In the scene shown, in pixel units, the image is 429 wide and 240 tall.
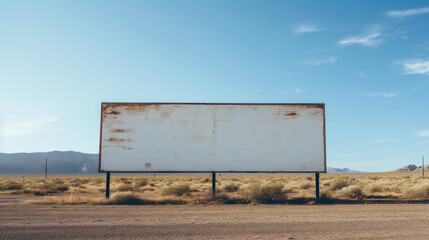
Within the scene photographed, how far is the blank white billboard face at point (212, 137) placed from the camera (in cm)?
1680

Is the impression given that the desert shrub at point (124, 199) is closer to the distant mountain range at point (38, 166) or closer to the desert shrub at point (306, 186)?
the desert shrub at point (306, 186)

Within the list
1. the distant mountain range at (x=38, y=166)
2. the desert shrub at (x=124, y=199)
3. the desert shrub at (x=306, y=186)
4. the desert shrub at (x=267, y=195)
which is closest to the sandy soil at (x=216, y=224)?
the desert shrub at (x=124, y=199)

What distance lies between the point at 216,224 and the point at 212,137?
7542 mm

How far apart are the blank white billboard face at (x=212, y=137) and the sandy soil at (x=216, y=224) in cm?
408

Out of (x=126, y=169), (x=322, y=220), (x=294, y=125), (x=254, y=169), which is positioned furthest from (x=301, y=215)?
(x=126, y=169)

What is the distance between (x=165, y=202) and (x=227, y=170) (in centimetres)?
342

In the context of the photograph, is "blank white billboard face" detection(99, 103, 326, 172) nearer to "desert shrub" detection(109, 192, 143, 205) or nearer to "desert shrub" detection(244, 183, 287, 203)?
"desert shrub" detection(244, 183, 287, 203)

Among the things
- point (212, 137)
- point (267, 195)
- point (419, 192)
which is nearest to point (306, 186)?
point (419, 192)

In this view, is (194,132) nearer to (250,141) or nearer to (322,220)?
(250,141)

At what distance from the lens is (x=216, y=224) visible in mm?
9719

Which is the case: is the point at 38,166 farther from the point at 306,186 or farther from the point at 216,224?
the point at 216,224

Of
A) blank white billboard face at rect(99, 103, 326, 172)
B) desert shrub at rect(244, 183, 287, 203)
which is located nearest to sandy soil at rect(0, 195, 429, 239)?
desert shrub at rect(244, 183, 287, 203)

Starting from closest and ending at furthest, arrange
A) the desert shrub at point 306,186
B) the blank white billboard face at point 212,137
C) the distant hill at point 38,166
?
the blank white billboard face at point 212,137 → the desert shrub at point 306,186 → the distant hill at point 38,166

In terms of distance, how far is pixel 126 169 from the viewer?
1675cm
